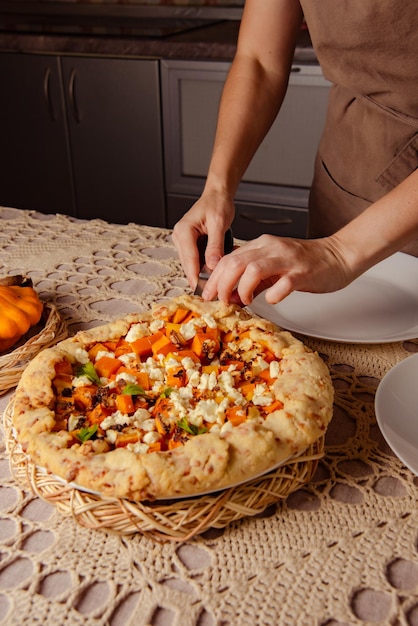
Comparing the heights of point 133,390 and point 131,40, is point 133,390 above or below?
below

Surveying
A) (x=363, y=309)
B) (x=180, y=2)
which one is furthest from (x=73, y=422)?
(x=180, y=2)

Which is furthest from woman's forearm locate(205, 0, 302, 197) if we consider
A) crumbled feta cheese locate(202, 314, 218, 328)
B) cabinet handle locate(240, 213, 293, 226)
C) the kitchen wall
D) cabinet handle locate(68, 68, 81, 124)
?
the kitchen wall

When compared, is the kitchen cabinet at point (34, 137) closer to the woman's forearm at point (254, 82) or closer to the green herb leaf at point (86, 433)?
the woman's forearm at point (254, 82)

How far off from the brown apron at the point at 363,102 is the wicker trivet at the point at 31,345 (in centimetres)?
76

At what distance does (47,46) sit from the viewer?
8.95 feet

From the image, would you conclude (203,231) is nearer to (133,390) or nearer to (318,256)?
(318,256)

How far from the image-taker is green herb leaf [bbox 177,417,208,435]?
0.76 metres

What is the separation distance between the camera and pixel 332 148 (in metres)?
1.53

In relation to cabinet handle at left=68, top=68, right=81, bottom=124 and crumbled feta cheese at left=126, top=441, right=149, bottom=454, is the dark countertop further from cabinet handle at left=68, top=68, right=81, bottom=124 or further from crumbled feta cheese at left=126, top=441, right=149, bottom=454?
crumbled feta cheese at left=126, top=441, right=149, bottom=454

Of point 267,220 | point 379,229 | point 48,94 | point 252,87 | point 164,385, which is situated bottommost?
point 267,220

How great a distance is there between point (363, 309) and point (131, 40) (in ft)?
6.25

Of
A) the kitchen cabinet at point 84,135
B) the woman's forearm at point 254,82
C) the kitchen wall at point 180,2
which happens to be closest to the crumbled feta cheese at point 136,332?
the woman's forearm at point 254,82

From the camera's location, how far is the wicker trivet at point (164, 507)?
684 mm

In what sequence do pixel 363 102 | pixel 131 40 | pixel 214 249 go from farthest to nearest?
1. pixel 131 40
2. pixel 363 102
3. pixel 214 249
